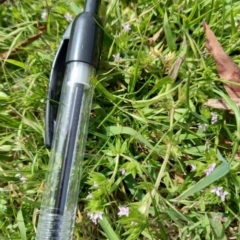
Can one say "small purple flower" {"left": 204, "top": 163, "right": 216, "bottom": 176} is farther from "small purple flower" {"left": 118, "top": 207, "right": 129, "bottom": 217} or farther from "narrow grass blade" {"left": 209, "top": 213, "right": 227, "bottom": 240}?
"small purple flower" {"left": 118, "top": 207, "right": 129, "bottom": 217}

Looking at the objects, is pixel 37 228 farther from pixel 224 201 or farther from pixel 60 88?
pixel 224 201

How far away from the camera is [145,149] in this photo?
154cm

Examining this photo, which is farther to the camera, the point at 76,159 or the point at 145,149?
the point at 145,149

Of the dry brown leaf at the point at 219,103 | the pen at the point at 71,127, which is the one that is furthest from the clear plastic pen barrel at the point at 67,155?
the dry brown leaf at the point at 219,103

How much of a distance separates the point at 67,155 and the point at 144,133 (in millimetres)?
243

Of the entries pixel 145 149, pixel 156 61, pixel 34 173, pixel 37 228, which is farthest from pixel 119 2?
pixel 37 228

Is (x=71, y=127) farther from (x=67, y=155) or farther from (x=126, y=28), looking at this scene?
(x=126, y=28)

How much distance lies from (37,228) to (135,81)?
507 millimetres

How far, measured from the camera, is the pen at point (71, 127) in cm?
140

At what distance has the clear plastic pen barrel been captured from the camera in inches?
54.6

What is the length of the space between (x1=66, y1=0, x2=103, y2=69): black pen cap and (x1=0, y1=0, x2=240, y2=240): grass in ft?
0.28

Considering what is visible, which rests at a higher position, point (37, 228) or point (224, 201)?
point (224, 201)

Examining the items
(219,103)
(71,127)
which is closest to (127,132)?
(71,127)

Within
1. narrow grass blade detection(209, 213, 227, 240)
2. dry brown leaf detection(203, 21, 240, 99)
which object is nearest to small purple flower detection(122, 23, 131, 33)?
dry brown leaf detection(203, 21, 240, 99)
